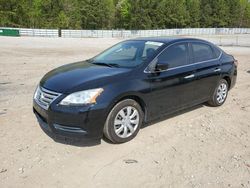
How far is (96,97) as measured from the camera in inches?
155

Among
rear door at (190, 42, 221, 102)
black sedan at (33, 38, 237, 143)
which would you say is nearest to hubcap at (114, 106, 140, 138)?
black sedan at (33, 38, 237, 143)

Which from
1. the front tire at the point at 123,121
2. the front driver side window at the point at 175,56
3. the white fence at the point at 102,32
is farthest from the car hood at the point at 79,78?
the white fence at the point at 102,32

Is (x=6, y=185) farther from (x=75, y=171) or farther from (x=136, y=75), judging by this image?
(x=136, y=75)

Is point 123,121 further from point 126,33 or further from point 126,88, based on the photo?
point 126,33

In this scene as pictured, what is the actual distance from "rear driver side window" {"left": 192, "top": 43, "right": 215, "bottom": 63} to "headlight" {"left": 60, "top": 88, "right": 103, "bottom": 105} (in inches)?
97.1

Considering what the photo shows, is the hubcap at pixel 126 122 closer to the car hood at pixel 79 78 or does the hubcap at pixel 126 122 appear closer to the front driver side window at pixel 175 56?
the car hood at pixel 79 78

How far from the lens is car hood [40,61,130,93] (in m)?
4.02

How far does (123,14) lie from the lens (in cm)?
8000

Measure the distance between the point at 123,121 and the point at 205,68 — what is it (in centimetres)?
230

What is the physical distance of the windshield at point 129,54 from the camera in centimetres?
475

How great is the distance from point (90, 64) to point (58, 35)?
140 feet

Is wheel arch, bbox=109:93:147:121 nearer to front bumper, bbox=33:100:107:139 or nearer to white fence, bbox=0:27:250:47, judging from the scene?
front bumper, bbox=33:100:107:139

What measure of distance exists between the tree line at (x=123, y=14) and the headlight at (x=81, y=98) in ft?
209

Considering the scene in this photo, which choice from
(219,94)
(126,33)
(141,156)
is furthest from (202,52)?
(126,33)
